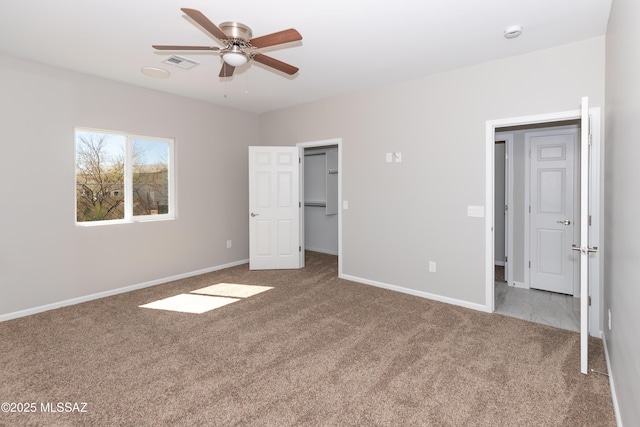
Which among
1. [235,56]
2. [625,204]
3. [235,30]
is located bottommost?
[625,204]

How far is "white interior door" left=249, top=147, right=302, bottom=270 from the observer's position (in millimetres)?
5379

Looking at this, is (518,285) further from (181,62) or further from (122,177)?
(122,177)

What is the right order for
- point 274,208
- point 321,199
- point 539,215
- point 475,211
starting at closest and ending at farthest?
point 475,211
point 539,215
point 274,208
point 321,199

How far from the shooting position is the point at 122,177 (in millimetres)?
4387

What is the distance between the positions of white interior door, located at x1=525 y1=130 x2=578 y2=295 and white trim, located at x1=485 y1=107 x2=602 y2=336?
1.29m

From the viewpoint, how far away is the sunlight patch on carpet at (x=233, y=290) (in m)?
4.19

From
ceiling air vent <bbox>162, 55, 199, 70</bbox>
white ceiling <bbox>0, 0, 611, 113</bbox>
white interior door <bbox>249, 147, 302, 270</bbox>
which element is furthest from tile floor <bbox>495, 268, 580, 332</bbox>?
ceiling air vent <bbox>162, 55, 199, 70</bbox>

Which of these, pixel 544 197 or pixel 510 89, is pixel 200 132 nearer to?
pixel 510 89

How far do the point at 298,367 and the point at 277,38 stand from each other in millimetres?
2336

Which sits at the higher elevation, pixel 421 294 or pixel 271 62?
pixel 271 62

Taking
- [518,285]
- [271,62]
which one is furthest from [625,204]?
[518,285]

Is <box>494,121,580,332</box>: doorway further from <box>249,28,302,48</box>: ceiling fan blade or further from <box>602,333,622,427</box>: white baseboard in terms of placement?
<box>249,28,302,48</box>: ceiling fan blade

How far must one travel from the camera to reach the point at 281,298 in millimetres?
4031

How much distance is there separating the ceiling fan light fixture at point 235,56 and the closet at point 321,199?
4.19 m
